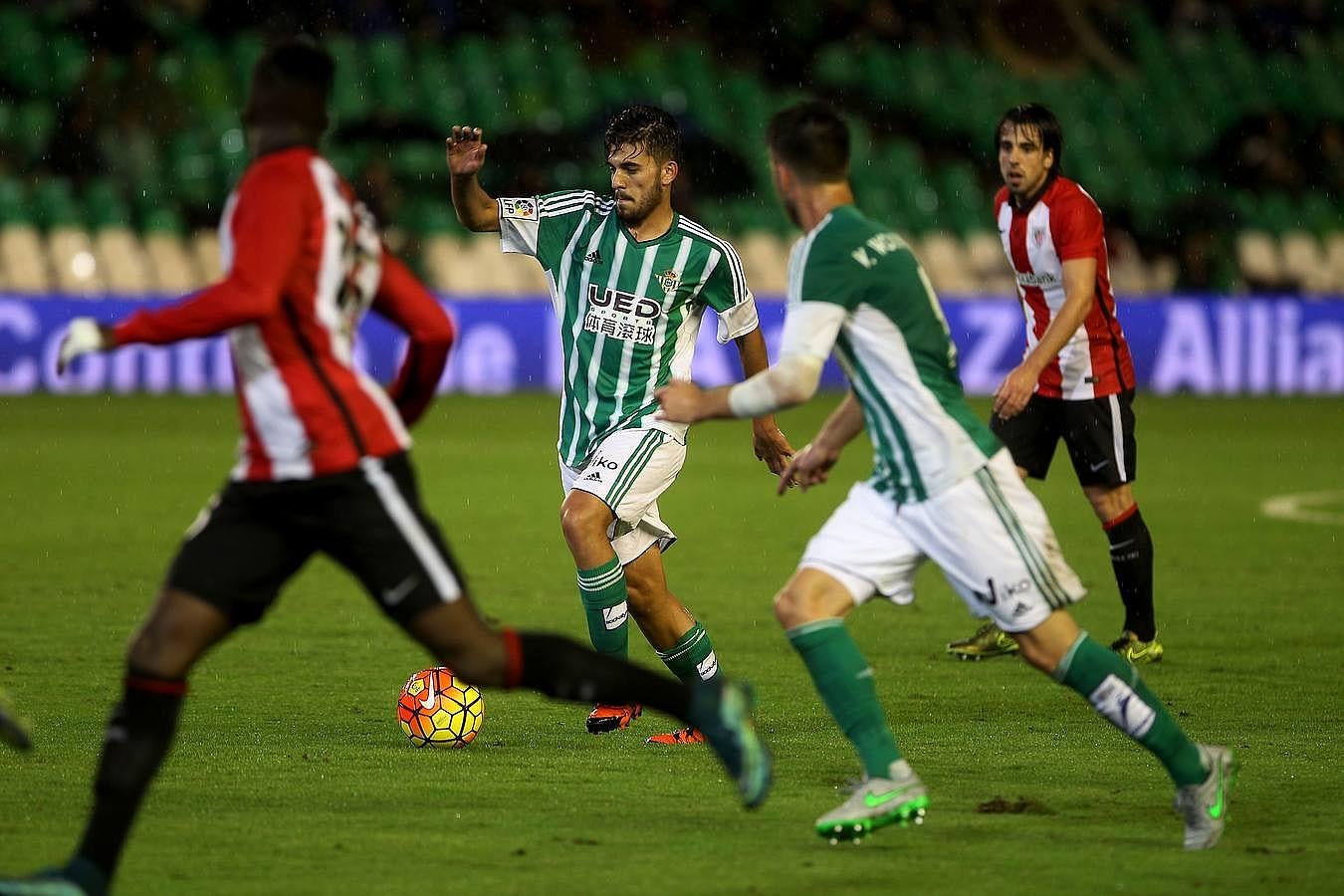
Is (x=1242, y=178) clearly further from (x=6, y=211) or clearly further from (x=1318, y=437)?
(x=6, y=211)

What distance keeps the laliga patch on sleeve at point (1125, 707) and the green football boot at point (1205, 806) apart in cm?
17

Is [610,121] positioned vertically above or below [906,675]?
above

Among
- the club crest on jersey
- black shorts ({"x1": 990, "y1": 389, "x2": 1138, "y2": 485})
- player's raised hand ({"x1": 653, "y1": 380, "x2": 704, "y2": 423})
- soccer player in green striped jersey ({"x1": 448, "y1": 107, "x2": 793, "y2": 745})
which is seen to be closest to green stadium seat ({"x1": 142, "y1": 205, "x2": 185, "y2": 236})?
black shorts ({"x1": 990, "y1": 389, "x2": 1138, "y2": 485})

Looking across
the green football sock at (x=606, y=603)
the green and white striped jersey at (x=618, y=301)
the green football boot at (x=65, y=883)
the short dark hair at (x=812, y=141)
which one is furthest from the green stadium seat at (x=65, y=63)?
the green football boot at (x=65, y=883)

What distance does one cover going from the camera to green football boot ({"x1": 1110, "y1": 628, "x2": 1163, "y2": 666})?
839cm

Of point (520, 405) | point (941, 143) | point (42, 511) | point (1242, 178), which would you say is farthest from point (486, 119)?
point (42, 511)

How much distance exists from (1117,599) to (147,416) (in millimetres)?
10981

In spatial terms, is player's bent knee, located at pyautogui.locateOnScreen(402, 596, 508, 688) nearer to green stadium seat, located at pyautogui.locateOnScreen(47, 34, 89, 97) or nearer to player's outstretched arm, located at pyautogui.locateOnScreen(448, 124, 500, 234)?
player's outstretched arm, located at pyautogui.locateOnScreen(448, 124, 500, 234)

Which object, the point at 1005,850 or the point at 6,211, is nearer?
the point at 1005,850

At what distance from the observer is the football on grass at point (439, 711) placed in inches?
256

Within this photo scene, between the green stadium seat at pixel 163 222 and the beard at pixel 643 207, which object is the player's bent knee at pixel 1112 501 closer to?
the beard at pixel 643 207

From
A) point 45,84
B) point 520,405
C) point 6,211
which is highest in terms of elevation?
point 45,84

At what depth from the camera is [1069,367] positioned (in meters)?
8.66

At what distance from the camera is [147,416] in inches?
731
